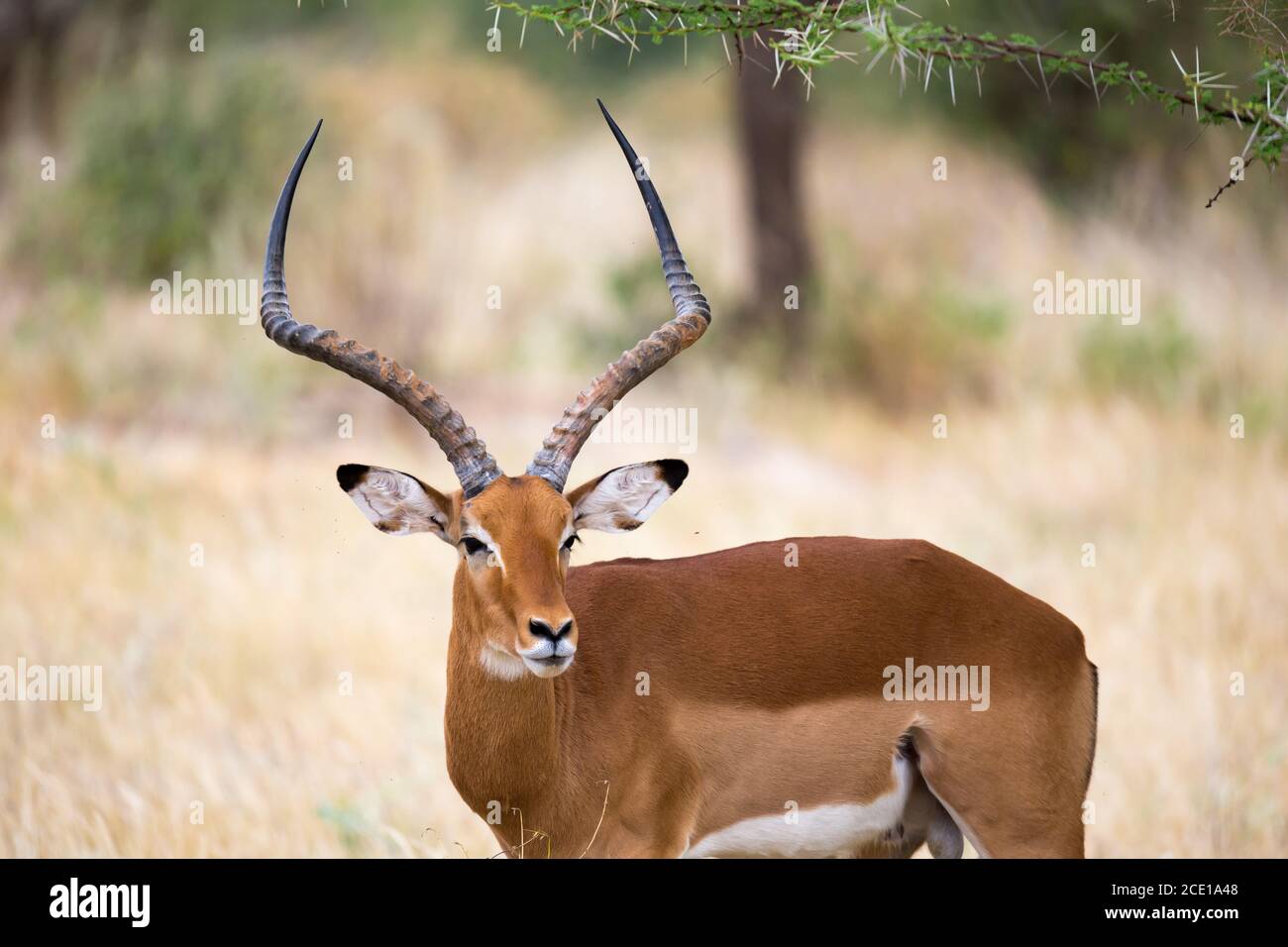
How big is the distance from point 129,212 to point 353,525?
18.8ft

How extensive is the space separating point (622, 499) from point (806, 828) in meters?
1.36

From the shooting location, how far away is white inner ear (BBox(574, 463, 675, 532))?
5.58 meters

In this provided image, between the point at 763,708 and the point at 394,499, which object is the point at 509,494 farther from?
the point at 763,708

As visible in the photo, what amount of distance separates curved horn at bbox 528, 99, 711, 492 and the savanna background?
250 cm

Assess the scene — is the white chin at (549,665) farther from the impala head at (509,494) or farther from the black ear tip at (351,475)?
the black ear tip at (351,475)

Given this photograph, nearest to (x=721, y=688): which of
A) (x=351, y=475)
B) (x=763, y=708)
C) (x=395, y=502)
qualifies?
(x=763, y=708)

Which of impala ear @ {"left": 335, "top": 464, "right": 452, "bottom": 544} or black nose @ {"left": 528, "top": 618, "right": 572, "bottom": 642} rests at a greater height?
impala ear @ {"left": 335, "top": 464, "right": 452, "bottom": 544}

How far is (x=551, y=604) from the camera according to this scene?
499 cm

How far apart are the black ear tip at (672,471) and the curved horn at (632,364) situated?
11.2 inches

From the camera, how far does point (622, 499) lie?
565cm

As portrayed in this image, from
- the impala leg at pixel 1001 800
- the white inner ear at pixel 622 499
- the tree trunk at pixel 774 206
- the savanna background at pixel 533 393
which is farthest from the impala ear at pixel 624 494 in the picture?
the tree trunk at pixel 774 206

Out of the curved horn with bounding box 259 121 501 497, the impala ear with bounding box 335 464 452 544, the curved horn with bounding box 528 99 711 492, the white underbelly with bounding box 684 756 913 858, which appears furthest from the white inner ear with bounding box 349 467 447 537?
the white underbelly with bounding box 684 756 913 858

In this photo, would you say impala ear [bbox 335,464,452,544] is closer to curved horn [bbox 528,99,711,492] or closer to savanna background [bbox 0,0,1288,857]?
curved horn [bbox 528,99,711,492]
